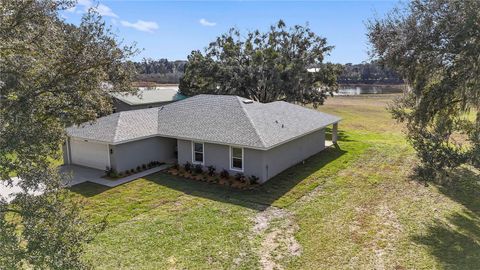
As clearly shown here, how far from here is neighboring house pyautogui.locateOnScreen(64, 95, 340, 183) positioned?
1590cm

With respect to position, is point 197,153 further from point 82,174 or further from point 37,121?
point 37,121

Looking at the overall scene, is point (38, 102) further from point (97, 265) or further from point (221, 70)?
point (221, 70)

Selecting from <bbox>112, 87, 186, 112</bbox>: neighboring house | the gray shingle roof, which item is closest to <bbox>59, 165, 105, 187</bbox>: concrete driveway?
the gray shingle roof

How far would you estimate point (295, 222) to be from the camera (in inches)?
460

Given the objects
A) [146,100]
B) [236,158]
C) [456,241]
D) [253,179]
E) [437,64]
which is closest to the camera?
[456,241]

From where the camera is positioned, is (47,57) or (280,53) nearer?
(47,57)

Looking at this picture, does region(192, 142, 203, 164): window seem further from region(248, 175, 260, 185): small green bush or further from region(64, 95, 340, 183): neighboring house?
region(248, 175, 260, 185): small green bush

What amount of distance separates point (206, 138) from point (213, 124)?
1427mm

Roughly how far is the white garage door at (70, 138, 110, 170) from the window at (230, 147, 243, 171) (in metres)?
6.42

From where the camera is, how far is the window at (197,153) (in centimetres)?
1736

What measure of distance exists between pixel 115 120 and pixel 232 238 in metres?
10.9

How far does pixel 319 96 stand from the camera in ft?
102

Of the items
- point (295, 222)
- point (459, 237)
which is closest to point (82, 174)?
point (295, 222)

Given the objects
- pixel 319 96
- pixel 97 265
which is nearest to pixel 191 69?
pixel 319 96
